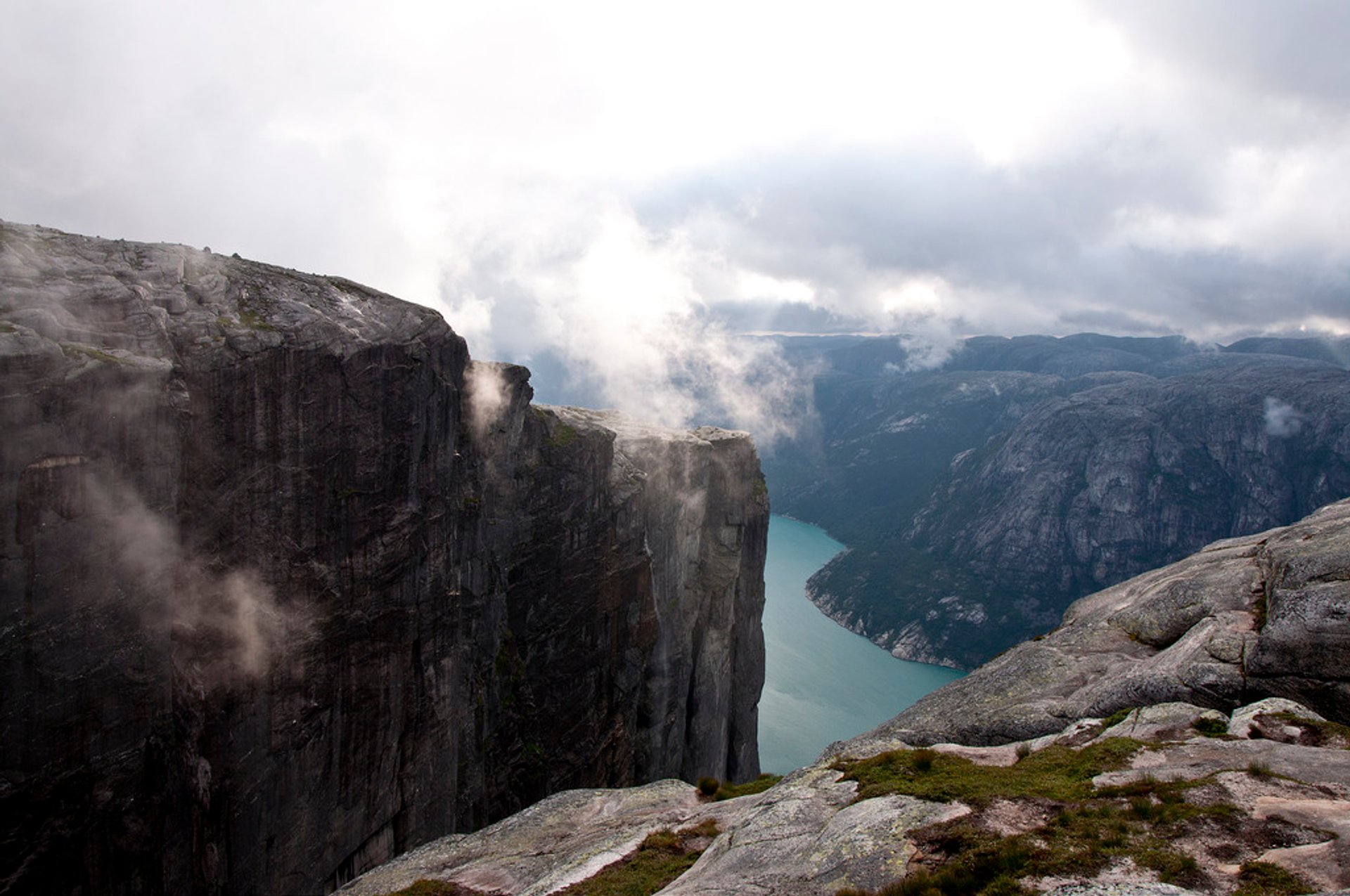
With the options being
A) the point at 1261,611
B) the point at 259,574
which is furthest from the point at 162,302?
the point at 1261,611

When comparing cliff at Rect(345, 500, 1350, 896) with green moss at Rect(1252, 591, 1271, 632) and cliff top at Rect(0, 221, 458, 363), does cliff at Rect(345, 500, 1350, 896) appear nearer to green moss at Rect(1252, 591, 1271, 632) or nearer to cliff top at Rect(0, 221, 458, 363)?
green moss at Rect(1252, 591, 1271, 632)

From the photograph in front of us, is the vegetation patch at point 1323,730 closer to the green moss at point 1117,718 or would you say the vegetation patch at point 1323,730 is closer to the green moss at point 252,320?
the green moss at point 1117,718

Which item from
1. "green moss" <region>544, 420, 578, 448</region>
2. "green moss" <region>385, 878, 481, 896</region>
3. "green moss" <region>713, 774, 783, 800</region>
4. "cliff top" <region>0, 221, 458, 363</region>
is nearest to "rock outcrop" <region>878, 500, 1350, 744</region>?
"green moss" <region>713, 774, 783, 800</region>

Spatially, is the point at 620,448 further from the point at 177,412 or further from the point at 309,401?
the point at 177,412

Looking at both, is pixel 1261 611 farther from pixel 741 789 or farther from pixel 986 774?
pixel 741 789

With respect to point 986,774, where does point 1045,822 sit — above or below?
above
